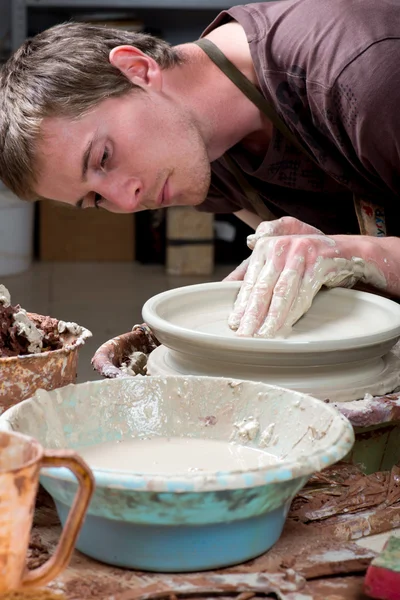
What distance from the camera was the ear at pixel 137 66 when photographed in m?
1.65

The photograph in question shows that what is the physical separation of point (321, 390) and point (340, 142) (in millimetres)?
618

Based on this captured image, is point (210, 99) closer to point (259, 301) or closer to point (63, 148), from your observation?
point (63, 148)

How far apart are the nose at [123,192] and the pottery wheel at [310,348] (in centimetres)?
31

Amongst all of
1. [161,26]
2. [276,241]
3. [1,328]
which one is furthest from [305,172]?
[161,26]

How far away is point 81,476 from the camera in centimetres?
71

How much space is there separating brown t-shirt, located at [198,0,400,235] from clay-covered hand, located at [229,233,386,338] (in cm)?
26

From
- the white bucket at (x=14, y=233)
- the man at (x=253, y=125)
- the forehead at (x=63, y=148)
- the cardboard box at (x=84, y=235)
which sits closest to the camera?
the man at (x=253, y=125)

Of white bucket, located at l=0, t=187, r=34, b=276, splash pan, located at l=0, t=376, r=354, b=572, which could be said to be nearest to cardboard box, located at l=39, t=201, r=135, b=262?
white bucket, located at l=0, t=187, r=34, b=276

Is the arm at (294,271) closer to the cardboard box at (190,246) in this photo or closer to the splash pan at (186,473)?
the splash pan at (186,473)

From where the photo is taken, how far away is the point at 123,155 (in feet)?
5.17

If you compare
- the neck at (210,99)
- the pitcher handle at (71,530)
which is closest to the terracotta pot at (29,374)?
the pitcher handle at (71,530)

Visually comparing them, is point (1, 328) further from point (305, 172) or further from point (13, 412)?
point (305, 172)

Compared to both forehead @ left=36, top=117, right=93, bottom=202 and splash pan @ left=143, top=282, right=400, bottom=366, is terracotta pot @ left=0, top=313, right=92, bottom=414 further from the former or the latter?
forehead @ left=36, top=117, right=93, bottom=202

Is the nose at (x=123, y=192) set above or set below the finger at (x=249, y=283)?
above
